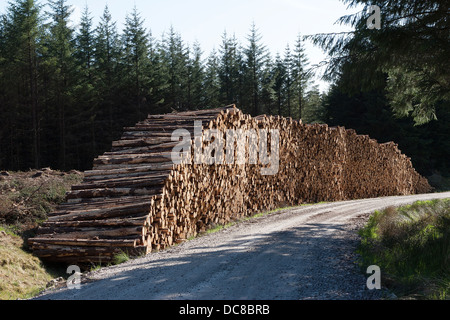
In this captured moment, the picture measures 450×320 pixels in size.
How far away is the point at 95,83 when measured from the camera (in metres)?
32.9

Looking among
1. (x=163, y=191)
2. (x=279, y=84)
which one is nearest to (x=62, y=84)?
(x=279, y=84)

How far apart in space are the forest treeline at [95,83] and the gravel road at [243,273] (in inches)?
820

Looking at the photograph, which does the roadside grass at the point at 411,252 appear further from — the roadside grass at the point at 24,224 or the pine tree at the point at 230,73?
the pine tree at the point at 230,73

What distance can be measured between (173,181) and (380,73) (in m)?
5.96

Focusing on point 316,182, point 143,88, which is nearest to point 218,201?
point 316,182

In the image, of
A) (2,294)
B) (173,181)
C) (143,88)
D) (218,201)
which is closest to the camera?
(2,294)

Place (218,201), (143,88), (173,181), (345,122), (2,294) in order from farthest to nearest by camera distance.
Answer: (345,122) → (143,88) → (218,201) → (173,181) → (2,294)

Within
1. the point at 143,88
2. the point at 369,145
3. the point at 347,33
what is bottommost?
the point at 369,145

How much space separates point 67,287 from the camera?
5.05 metres

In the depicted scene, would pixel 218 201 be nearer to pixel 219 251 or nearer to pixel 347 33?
pixel 219 251

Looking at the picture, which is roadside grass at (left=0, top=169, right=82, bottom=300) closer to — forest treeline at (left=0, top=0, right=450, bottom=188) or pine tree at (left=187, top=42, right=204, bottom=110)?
forest treeline at (left=0, top=0, right=450, bottom=188)

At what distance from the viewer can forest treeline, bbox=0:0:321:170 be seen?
2906 cm

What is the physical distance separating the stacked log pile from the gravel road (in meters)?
0.86
